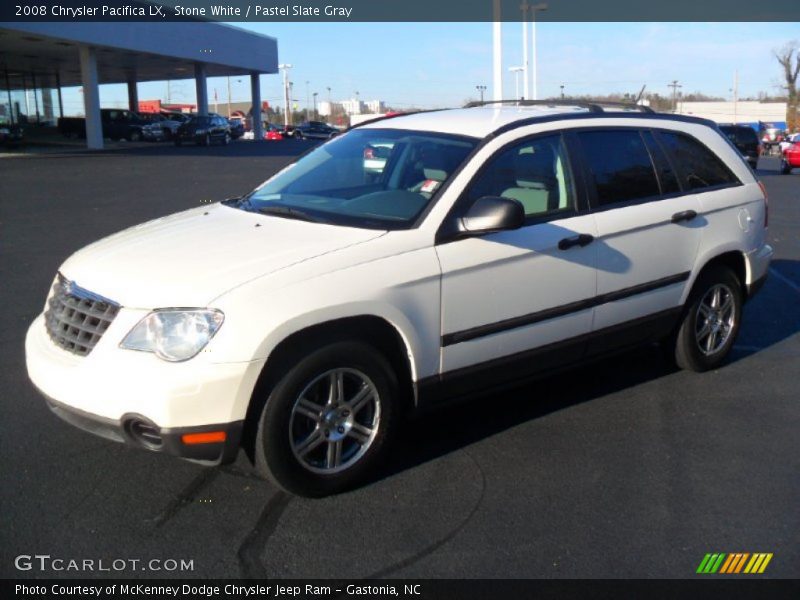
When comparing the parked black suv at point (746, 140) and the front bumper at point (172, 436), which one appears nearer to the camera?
the front bumper at point (172, 436)

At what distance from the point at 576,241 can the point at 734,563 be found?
196 cm

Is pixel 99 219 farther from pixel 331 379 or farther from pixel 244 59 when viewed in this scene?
pixel 244 59

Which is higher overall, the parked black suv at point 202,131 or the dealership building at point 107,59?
Answer: the dealership building at point 107,59

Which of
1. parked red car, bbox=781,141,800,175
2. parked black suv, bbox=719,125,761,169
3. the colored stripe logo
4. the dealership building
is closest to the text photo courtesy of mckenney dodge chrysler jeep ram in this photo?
the colored stripe logo

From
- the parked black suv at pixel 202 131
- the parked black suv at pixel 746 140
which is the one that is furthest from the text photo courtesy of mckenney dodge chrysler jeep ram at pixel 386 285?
the parked black suv at pixel 202 131

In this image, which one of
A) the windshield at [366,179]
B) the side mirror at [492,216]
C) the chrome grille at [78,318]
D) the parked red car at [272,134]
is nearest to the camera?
the chrome grille at [78,318]

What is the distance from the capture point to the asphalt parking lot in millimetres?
3572

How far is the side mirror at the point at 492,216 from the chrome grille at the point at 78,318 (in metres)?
1.75

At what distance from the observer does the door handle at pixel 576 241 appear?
479 cm

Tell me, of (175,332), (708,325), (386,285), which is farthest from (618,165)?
(175,332)

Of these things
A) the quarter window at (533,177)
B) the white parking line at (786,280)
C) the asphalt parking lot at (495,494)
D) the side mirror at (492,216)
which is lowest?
the white parking line at (786,280)

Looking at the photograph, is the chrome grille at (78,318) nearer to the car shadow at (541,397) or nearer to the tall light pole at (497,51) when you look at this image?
the car shadow at (541,397)
